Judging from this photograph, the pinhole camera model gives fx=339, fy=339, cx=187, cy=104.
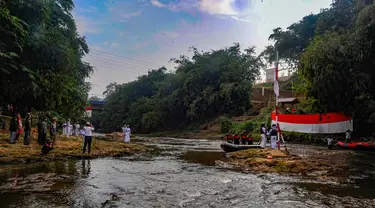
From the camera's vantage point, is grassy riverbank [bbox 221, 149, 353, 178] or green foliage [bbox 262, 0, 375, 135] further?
green foliage [bbox 262, 0, 375, 135]

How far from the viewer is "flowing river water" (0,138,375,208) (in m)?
9.38

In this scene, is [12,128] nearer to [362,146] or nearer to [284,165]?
[284,165]

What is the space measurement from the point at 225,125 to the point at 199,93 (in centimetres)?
1291

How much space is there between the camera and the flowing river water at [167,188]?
30.8 ft

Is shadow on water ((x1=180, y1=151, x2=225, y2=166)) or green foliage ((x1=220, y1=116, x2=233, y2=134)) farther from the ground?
green foliage ((x1=220, y1=116, x2=233, y2=134))

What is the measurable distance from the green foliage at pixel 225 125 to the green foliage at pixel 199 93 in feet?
17.0

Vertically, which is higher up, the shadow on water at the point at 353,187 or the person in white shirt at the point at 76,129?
the person in white shirt at the point at 76,129

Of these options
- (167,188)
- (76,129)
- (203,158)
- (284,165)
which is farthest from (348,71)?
(76,129)

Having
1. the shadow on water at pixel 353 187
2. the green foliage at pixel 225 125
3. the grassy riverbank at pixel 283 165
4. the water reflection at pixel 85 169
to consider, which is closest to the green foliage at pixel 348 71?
the grassy riverbank at pixel 283 165

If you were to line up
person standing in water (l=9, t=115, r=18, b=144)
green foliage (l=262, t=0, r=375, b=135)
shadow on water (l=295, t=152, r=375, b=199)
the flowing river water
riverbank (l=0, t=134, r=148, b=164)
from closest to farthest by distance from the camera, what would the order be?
the flowing river water < shadow on water (l=295, t=152, r=375, b=199) < riverbank (l=0, t=134, r=148, b=164) < person standing in water (l=9, t=115, r=18, b=144) < green foliage (l=262, t=0, r=375, b=135)

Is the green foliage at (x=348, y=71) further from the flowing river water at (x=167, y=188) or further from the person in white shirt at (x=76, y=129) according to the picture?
the person in white shirt at (x=76, y=129)

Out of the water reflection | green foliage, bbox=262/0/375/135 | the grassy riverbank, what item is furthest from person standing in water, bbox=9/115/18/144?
green foliage, bbox=262/0/375/135

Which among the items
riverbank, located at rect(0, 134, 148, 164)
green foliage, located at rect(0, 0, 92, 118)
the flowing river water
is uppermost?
green foliage, located at rect(0, 0, 92, 118)

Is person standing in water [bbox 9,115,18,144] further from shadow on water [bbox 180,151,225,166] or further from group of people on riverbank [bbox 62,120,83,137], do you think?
group of people on riverbank [bbox 62,120,83,137]
